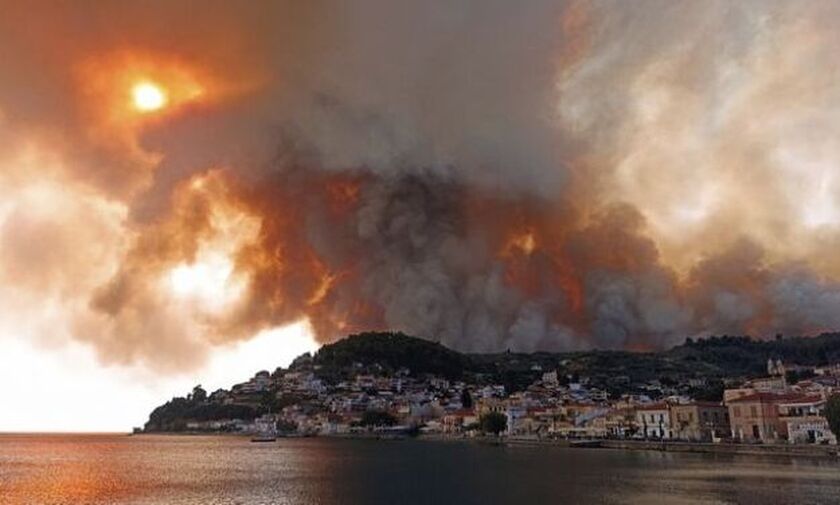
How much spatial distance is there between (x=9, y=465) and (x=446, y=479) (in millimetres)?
54674

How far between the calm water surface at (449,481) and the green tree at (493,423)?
4651 centimetres

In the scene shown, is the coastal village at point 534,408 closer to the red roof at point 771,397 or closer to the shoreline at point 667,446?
the red roof at point 771,397

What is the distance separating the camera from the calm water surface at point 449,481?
38406mm

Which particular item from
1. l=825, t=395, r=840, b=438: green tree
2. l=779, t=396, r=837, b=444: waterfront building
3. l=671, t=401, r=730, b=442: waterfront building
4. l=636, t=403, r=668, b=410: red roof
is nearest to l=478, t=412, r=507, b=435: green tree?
l=636, t=403, r=668, b=410: red roof

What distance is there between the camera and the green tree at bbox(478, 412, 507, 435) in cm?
11819

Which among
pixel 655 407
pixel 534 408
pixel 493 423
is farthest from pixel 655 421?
pixel 534 408

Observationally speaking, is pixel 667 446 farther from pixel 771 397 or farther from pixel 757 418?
pixel 771 397

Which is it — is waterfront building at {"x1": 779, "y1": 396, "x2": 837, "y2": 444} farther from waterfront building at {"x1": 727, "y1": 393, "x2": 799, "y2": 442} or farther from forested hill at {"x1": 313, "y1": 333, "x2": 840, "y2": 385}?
forested hill at {"x1": 313, "y1": 333, "x2": 840, "y2": 385}

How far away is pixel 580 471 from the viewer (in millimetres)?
53500

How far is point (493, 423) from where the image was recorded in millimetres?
118375

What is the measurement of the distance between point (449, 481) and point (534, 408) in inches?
3307

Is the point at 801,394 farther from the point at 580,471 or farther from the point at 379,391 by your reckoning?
the point at 379,391

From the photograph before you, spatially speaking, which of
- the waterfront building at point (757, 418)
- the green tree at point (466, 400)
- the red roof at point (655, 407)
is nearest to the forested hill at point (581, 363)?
the green tree at point (466, 400)

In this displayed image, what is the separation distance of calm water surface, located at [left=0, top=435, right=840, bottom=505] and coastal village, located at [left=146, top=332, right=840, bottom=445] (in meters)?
14.0
